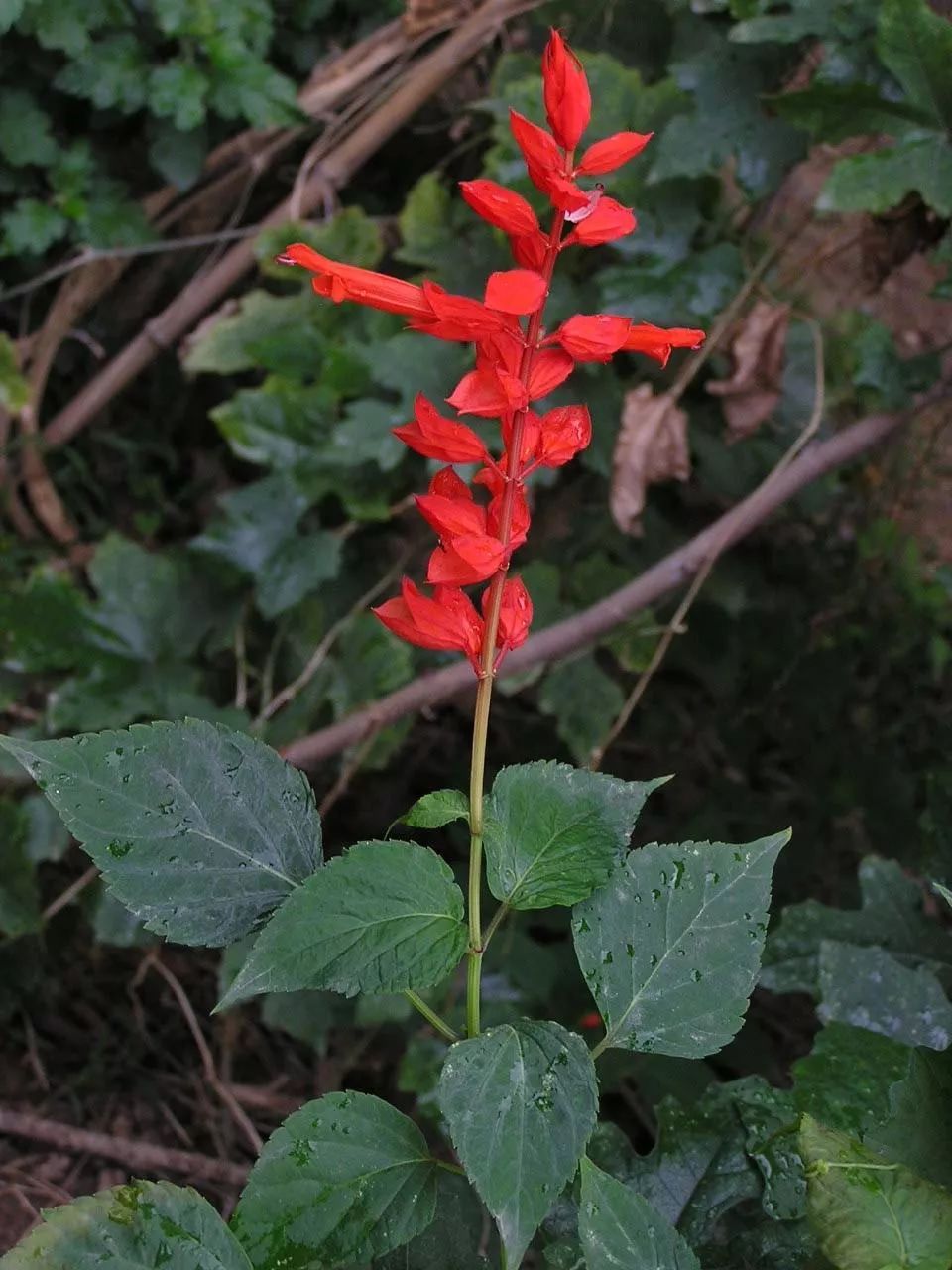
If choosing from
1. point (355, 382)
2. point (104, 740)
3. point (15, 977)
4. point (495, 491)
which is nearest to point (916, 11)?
point (355, 382)

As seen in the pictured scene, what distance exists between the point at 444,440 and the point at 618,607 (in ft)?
2.45

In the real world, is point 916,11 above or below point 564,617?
above

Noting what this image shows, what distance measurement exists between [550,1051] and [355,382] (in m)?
1.04

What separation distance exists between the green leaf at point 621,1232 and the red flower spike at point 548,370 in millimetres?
320

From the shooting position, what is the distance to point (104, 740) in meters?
0.51

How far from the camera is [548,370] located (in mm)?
504

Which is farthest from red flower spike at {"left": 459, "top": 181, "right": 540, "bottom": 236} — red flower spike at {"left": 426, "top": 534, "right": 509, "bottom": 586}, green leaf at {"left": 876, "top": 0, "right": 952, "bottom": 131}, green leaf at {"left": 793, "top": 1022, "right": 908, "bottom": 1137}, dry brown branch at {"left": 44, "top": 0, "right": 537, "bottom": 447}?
dry brown branch at {"left": 44, "top": 0, "right": 537, "bottom": 447}

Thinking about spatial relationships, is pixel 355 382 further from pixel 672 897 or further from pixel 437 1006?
pixel 672 897

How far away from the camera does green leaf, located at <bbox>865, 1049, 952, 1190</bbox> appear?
19.9 inches

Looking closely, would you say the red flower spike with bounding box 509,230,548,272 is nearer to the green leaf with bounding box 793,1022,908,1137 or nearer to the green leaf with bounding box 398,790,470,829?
the green leaf with bounding box 398,790,470,829

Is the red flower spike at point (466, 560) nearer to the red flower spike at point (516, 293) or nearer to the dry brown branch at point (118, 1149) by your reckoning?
the red flower spike at point (516, 293)

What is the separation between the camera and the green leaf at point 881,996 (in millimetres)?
757

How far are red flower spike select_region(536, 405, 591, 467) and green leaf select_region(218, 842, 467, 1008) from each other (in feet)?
0.60

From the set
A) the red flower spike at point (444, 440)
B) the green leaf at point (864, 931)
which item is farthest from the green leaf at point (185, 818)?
the green leaf at point (864, 931)
